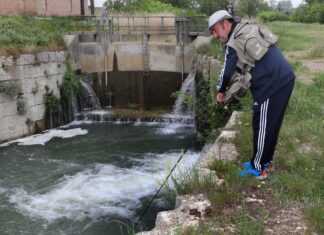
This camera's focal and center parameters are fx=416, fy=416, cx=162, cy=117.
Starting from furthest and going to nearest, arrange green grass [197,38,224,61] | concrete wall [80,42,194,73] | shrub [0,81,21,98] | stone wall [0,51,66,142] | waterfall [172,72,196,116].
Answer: concrete wall [80,42,194,73] → waterfall [172,72,196,116] → green grass [197,38,224,61] → stone wall [0,51,66,142] → shrub [0,81,21,98]

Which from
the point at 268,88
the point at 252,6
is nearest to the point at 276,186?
the point at 268,88

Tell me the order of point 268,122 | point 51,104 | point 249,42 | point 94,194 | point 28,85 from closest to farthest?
point 249,42
point 268,122
point 94,194
point 28,85
point 51,104

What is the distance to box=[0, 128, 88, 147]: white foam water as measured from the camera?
1122 cm

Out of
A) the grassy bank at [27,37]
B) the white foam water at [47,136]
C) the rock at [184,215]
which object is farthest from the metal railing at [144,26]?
the rock at [184,215]

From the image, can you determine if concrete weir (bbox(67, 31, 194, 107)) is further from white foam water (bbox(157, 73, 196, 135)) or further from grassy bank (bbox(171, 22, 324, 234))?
grassy bank (bbox(171, 22, 324, 234))

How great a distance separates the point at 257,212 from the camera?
355 cm

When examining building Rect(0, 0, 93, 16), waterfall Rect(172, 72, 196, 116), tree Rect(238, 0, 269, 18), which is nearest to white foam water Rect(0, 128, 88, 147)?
waterfall Rect(172, 72, 196, 116)

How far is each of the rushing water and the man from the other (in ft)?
3.68

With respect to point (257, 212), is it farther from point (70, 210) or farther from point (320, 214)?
point (70, 210)

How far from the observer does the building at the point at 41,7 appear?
20175mm

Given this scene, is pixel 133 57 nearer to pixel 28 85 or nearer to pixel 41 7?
pixel 28 85

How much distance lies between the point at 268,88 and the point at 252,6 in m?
51.8

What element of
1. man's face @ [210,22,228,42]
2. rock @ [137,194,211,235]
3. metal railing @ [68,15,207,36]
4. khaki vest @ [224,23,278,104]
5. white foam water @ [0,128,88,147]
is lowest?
white foam water @ [0,128,88,147]

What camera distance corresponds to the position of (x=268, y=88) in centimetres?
389
